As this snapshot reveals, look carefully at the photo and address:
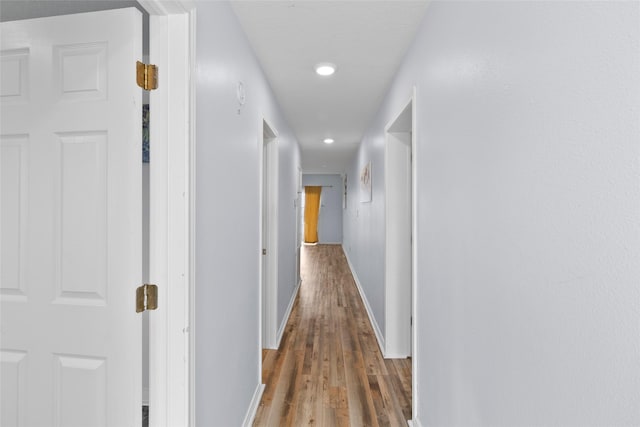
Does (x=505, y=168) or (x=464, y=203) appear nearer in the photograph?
(x=505, y=168)

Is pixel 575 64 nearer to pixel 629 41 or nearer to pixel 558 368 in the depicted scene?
pixel 629 41

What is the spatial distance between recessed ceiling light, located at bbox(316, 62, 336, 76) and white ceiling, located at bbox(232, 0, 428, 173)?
4cm

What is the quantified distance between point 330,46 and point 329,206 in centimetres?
824

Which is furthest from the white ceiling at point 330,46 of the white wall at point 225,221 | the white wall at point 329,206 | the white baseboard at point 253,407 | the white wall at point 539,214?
the white wall at point 329,206

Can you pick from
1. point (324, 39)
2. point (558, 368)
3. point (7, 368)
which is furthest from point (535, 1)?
point (7, 368)

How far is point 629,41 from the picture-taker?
518 millimetres

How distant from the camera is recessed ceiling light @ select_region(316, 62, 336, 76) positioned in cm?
222

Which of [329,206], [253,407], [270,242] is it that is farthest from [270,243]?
[329,206]

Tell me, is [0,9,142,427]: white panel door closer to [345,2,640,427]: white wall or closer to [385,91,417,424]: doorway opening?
[345,2,640,427]: white wall

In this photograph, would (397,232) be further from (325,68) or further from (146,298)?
(146,298)

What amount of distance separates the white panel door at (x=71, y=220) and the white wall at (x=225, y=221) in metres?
0.23

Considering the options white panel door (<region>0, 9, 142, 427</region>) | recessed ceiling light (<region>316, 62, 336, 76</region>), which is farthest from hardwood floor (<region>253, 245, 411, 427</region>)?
recessed ceiling light (<region>316, 62, 336, 76</region>)

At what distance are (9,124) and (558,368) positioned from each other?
1.80m

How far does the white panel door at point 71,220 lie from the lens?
3.31ft
